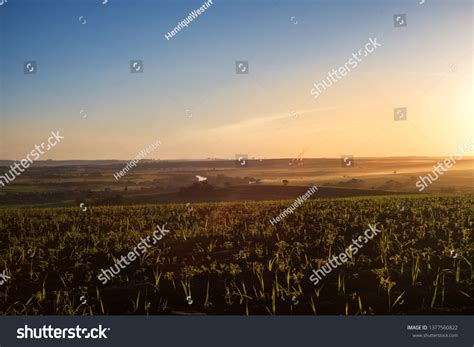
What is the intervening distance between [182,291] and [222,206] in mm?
7450

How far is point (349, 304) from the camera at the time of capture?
788 cm

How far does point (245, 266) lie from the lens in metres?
9.18

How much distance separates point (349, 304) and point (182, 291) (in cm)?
278

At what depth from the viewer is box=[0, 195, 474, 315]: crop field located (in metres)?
7.99

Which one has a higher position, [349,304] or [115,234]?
[115,234]

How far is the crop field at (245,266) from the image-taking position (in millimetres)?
7992

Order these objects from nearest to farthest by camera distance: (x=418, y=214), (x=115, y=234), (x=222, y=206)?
1. (x=115, y=234)
2. (x=418, y=214)
3. (x=222, y=206)

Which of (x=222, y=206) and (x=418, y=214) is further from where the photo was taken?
(x=222, y=206)

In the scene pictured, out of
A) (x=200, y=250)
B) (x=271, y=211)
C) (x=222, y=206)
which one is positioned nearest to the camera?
(x=200, y=250)

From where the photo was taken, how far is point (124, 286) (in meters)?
8.59
